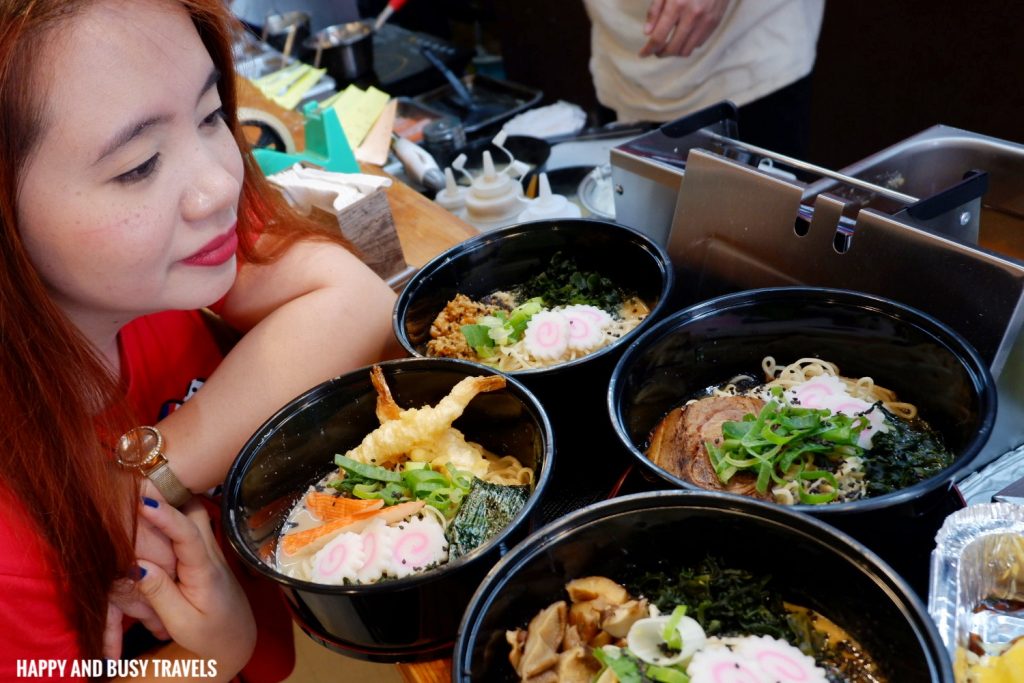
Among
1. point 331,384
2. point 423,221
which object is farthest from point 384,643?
point 423,221

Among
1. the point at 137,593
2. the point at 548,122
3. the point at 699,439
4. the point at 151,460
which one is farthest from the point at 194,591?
the point at 548,122

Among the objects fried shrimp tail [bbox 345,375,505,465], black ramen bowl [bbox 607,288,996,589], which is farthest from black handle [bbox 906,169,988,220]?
fried shrimp tail [bbox 345,375,505,465]

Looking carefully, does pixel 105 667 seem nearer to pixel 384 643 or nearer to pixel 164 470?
pixel 164 470

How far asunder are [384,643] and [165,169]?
72 centimetres

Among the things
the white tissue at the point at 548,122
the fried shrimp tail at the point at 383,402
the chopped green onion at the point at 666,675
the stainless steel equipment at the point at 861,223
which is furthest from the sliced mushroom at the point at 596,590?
the white tissue at the point at 548,122

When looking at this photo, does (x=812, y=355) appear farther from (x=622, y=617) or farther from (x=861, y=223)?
(x=622, y=617)

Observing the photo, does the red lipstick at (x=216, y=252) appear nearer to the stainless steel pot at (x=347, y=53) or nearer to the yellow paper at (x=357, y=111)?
the yellow paper at (x=357, y=111)

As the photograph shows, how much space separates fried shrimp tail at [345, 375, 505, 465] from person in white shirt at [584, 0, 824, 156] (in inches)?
59.2

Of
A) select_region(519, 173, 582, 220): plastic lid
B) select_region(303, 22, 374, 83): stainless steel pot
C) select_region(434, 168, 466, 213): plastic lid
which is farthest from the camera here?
select_region(303, 22, 374, 83): stainless steel pot

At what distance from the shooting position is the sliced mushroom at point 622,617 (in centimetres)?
93

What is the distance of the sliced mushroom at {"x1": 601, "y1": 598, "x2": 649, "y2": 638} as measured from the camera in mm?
926

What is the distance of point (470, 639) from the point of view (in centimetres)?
86

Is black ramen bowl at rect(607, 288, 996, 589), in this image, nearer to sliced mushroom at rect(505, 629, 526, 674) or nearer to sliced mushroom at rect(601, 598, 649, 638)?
sliced mushroom at rect(601, 598, 649, 638)

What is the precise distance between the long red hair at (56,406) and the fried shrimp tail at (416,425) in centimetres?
39
